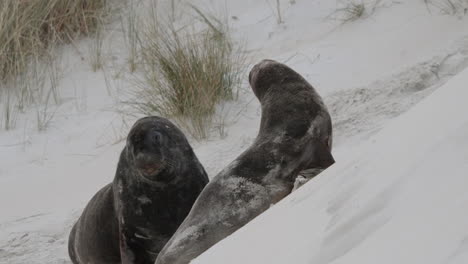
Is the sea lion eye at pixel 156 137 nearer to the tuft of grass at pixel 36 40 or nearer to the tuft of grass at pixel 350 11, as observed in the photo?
the tuft of grass at pixel 350 11

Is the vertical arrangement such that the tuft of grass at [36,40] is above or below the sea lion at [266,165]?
below

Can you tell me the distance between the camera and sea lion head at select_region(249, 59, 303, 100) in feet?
19.2

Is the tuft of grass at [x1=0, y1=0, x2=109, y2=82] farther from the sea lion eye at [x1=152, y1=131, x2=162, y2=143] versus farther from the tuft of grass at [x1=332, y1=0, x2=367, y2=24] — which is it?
the sea lion eye at [x1=152, y1=131, x2=162, y2=143]

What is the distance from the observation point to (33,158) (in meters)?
8.46

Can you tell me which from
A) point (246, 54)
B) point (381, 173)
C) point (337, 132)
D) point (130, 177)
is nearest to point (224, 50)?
point (246, 54)

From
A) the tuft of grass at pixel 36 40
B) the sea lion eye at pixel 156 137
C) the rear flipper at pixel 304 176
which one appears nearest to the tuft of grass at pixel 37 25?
the tuft of grass at pixel 36 40

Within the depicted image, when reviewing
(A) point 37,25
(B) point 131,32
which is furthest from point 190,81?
(A) point 37,25

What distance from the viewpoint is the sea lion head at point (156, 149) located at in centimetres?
526

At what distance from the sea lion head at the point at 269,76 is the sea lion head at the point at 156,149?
1.82ft

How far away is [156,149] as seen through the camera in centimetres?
530

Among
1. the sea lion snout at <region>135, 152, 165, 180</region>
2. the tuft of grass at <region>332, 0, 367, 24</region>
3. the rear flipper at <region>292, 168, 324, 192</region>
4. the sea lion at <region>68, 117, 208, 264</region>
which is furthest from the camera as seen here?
the tuft of grass at <region>332, 0, 367, 24</region>

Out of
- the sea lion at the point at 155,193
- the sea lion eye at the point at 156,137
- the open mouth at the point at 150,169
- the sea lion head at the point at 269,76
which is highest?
the sea lion eye at the point at 156,137

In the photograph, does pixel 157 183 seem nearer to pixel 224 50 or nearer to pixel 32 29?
pixel 224 50

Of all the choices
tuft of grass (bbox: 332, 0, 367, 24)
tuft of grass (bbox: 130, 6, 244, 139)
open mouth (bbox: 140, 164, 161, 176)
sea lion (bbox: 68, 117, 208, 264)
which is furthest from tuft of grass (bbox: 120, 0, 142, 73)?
open mouth (bbox: 140, 164, 161, 176)
